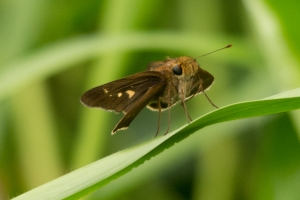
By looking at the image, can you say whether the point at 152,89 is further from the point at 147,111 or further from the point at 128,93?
the point at 147,111

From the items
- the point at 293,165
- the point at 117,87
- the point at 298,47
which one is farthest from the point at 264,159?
the point at 117,87

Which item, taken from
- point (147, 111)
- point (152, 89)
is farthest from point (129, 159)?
point (147, 111)

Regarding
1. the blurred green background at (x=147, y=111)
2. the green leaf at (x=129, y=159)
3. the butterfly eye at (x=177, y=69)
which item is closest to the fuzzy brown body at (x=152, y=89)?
the butterfly eye at (x=177, y=69)

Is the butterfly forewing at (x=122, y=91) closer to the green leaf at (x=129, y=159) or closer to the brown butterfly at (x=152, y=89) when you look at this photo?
the brown butterfly at (x=152, y=89)

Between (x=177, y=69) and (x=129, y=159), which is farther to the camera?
(x=177, y=69)

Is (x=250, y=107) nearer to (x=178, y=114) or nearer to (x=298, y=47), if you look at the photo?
(x=298, y=47)

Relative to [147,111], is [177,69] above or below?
above
